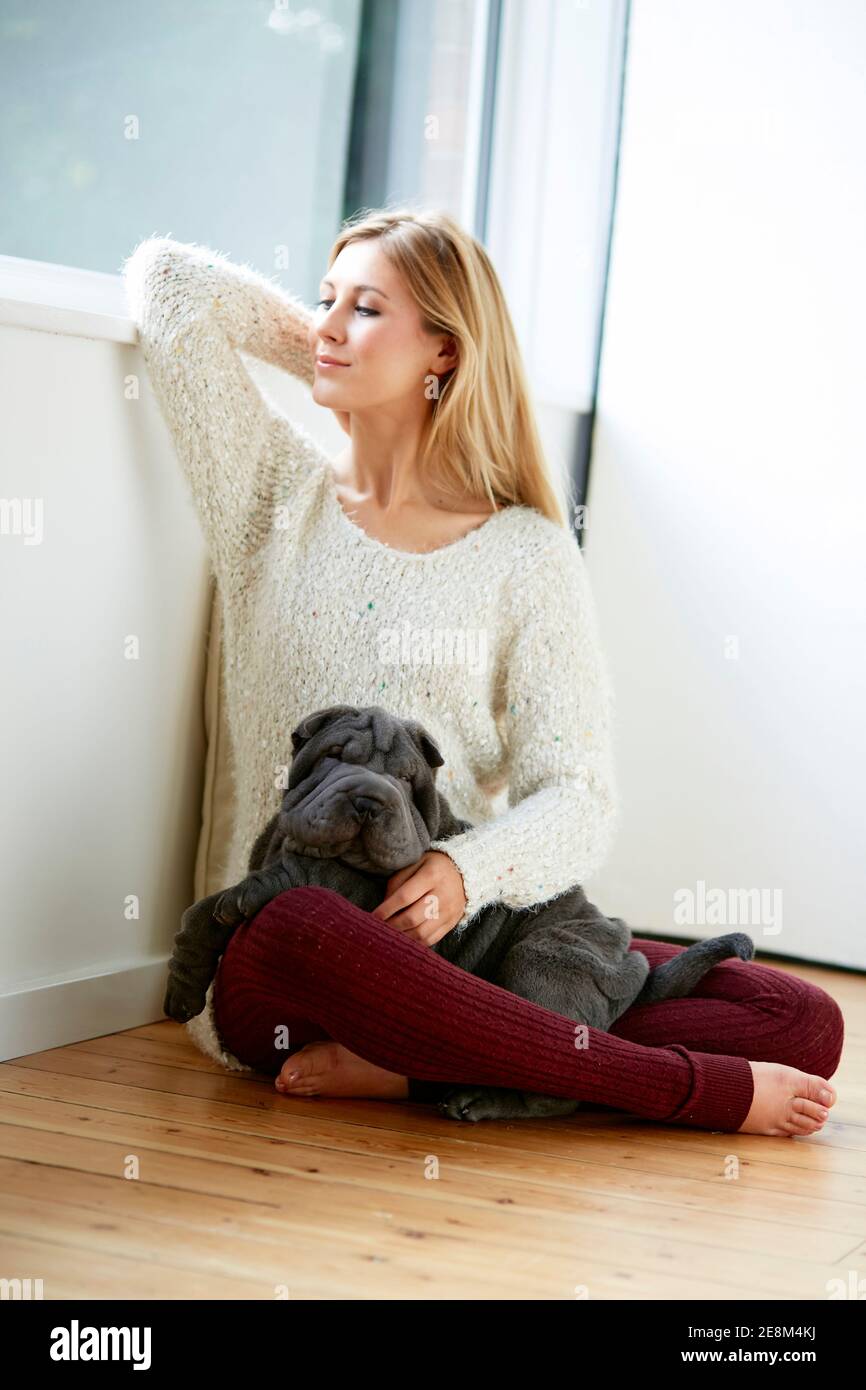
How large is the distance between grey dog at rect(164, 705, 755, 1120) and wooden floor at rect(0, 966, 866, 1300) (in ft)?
0.31

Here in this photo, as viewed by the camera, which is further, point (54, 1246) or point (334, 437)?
point (334, 437)

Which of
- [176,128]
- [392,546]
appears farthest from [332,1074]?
[176,128]

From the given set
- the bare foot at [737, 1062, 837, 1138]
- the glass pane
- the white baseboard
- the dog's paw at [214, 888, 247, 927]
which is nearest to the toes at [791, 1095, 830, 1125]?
the bare foot at [737, 1062, 837, 1138]

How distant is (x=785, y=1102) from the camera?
1390 millimetres

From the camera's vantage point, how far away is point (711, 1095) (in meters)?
1.37

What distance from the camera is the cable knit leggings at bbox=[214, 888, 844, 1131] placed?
126 centimetres

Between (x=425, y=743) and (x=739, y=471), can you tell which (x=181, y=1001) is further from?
(x=739, y=471)

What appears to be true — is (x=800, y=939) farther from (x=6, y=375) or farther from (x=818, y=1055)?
(x=6, y=375)

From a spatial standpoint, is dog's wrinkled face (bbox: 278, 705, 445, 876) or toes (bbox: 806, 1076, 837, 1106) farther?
toes (bbox: 806, 1076, 837, 1106)

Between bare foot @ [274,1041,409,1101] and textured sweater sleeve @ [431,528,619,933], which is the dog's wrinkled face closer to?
textured sweater sleeve @ [431,528,619,933]

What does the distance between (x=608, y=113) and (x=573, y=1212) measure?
1.79 metres

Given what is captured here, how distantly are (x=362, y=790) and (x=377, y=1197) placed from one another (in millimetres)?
324

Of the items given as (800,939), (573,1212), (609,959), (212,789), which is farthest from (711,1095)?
(800,939)
